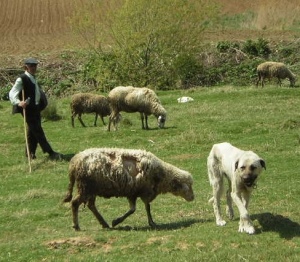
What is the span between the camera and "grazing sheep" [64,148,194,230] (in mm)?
11719

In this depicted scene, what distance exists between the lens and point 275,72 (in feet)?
115

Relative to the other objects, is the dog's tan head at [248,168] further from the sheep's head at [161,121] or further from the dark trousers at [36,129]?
the sheep's head at [161,121]

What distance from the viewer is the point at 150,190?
39.7 ft

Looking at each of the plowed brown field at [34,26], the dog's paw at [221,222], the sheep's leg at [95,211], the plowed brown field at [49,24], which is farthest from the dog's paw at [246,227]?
the plowed brown field at [34,26]

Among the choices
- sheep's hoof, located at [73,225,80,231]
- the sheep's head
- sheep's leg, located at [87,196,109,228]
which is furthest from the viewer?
the sheep's head

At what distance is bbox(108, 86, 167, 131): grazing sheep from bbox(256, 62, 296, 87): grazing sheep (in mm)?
11396

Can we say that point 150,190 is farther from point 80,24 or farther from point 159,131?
point 80,24

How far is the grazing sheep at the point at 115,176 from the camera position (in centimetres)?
1172

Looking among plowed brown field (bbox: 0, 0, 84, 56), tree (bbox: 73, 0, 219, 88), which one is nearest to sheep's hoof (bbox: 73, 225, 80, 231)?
tree (bbox: 73, 0, 219, 88)

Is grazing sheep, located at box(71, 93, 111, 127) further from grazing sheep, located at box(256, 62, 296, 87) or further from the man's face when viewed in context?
grazing sheep, located at box(256, 62, 296, 87)

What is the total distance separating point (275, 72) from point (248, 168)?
2525cm

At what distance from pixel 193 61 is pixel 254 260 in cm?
3177

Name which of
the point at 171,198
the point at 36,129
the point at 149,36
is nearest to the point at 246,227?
the point at 171,198

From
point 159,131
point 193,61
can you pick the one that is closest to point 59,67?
point 193,61
